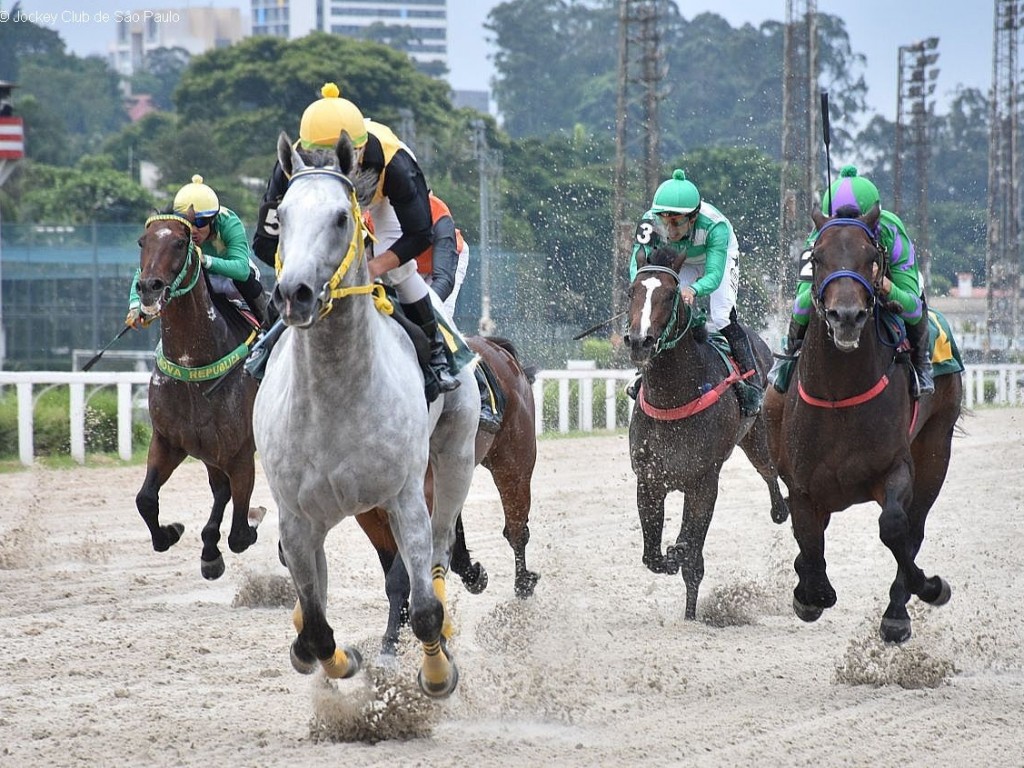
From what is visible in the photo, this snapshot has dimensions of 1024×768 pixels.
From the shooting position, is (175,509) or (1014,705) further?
(175,509)

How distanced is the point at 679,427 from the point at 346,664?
3251 millimetres

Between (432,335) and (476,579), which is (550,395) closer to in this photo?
(476,579)

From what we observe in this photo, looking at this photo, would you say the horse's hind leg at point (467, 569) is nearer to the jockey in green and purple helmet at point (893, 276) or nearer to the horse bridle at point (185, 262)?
the jockey in green and purple helmet at point (893, 276)

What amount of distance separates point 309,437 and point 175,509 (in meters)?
7.51

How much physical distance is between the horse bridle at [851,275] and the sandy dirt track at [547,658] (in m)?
1.52

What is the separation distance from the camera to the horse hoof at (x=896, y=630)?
6.57m

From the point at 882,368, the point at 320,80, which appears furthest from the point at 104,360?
the point at 320,80

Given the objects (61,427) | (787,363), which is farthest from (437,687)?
(61,427)

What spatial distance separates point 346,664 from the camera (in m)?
5.85

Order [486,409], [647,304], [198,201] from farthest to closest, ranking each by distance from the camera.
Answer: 1. [198,201]
2. [647,304]
3. [486,409]

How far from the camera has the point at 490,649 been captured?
7.48 meters

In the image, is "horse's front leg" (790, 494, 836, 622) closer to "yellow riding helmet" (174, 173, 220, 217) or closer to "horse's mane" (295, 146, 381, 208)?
"horse's mane" (295, 146, 381, 208)

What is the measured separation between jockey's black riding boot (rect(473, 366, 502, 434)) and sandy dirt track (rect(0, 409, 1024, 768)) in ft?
3.27

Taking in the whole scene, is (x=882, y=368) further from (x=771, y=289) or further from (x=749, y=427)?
(x=771, y=289)
